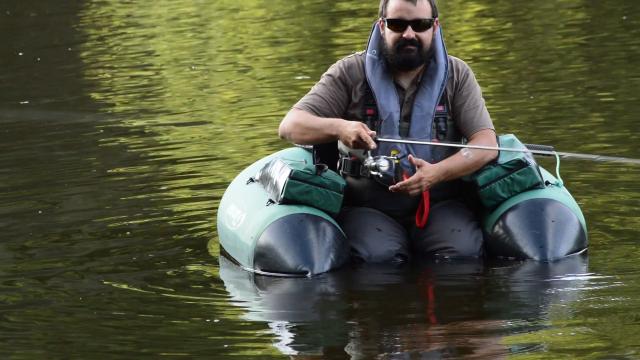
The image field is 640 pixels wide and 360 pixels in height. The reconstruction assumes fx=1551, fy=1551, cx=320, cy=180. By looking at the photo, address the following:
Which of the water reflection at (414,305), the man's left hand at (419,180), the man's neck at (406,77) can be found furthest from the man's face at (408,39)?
the water reflection at (414,305)

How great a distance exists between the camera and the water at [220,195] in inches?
244

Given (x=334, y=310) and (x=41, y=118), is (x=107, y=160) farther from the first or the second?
(x=334, y=310)

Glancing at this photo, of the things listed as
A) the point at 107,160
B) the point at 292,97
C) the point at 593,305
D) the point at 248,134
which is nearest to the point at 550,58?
the point at 292,97

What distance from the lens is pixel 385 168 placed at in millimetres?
7266

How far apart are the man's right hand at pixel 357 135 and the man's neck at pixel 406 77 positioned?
0.42m

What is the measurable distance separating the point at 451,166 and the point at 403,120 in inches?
15.3

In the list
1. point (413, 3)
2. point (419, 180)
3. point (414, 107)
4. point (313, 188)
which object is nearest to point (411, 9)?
point (413, 3)

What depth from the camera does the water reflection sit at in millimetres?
5973

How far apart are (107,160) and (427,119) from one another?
4.07m

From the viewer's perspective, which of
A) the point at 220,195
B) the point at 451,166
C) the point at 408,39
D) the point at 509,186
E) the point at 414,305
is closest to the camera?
the point at 414,305

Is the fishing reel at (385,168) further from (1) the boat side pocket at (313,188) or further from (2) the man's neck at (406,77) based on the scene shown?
(2) the man's neck at (406,77)

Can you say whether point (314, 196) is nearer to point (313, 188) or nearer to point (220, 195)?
point (313, 188)

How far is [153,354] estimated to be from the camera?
5980 millimetres

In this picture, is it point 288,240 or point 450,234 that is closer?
point 288,240
